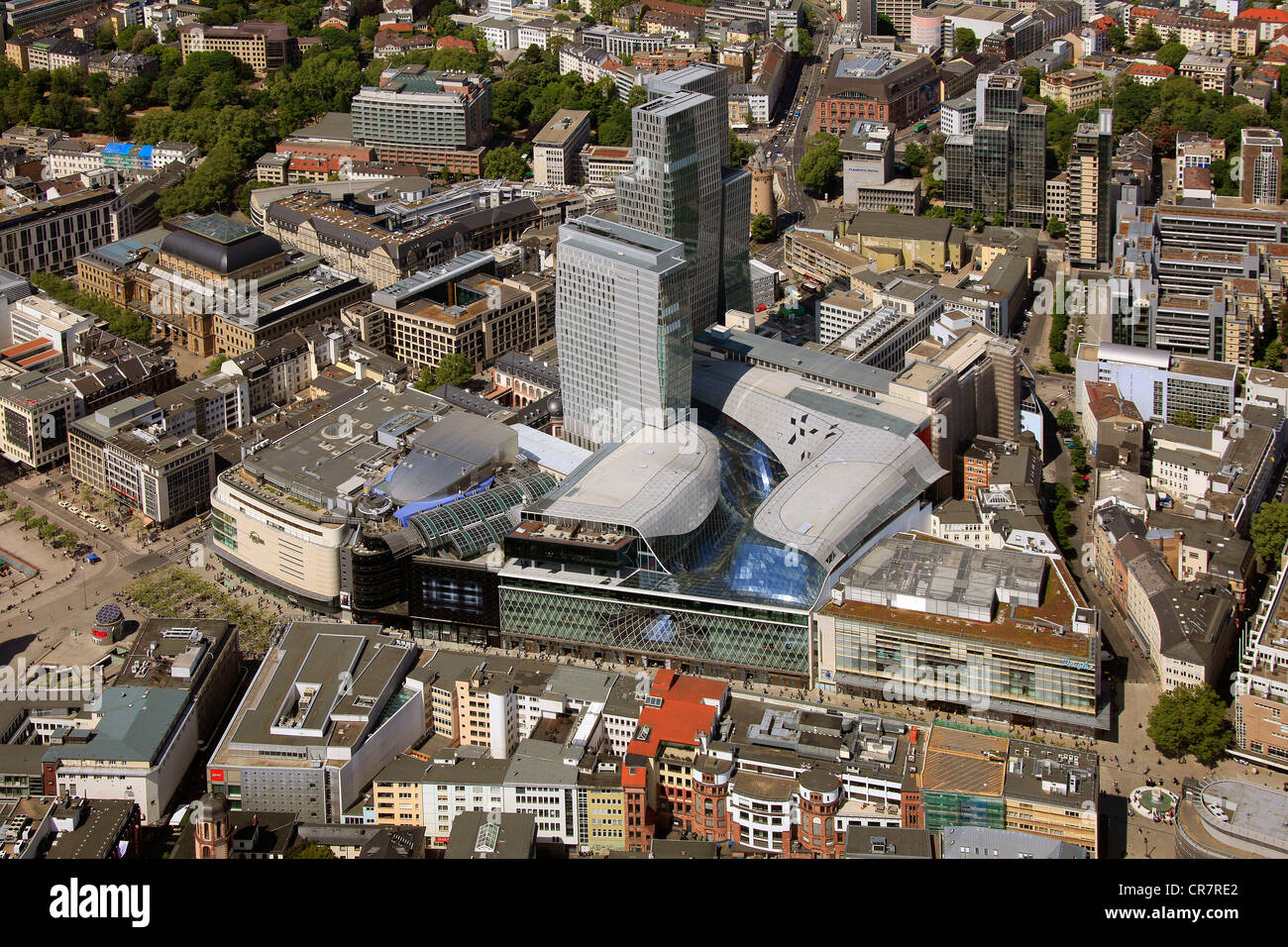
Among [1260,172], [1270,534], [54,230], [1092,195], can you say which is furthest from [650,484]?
[1260,172]

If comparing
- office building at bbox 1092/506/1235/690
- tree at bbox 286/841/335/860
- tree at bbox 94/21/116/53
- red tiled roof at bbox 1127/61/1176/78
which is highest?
tree at bbox 94/21/116/53

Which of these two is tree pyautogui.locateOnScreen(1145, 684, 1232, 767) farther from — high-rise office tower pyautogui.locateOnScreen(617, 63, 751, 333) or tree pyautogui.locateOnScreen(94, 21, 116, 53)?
tree pyautogui.locateOnScreen(94, 21, 116, 53)

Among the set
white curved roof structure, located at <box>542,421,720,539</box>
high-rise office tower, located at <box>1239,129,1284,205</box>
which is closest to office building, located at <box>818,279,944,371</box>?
white curved roof structure, located at <box>542,421,720,539</box>

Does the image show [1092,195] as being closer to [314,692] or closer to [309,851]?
[314,692]

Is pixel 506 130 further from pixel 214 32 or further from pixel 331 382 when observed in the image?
pixel 331 382

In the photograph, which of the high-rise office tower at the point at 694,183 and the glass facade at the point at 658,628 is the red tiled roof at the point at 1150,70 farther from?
the glass facade at the point at 658,628

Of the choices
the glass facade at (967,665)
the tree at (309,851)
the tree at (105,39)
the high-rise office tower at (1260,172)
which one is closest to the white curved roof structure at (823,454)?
the glass facade at (967,665)
